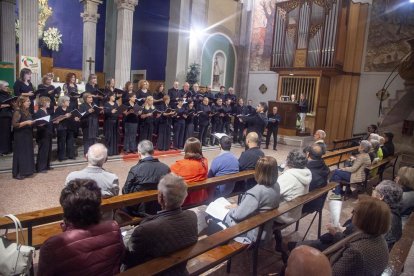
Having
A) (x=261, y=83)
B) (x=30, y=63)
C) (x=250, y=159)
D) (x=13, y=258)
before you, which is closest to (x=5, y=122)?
(x=30, y=63)

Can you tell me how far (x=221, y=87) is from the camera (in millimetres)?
10773

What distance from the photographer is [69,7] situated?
14016mm

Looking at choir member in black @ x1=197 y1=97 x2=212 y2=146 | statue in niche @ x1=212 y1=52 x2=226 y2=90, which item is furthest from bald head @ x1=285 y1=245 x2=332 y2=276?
statue in niche @ x1=212 y1=52 x2=226 y2=90

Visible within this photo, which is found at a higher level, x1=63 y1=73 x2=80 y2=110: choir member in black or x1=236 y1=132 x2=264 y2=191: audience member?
x1=63 y1=73 x2=80 y2=110: choir member in black

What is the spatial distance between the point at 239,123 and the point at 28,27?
6.32m

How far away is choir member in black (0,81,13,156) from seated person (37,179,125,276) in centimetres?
513

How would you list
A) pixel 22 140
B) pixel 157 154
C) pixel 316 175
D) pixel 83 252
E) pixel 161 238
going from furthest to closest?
pixel 157 154 < pixel 22 140 < pixel 316 175 < pixel 161 238 < pixel 83 252

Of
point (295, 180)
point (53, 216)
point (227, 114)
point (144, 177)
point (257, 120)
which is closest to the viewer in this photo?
point (53, 216)

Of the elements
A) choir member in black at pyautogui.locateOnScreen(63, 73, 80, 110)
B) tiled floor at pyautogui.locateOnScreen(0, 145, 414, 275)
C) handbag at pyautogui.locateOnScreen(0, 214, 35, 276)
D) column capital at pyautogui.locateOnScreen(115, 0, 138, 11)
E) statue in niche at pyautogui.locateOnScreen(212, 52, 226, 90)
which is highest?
column capital at pyautogui.locateOnScreen(115, 0, 138, 11)

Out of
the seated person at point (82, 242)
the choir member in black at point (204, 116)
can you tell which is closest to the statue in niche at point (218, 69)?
→ the choir member in black at point (204, 116)

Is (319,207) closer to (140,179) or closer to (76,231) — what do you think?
(140,179)

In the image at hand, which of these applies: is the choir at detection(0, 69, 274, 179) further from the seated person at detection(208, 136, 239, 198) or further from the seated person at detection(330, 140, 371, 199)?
the seated person at detection(330, 140, 371, 199)

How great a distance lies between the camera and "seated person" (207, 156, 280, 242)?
9.43ft

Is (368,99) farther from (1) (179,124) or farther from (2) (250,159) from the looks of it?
(2) (250,159)
